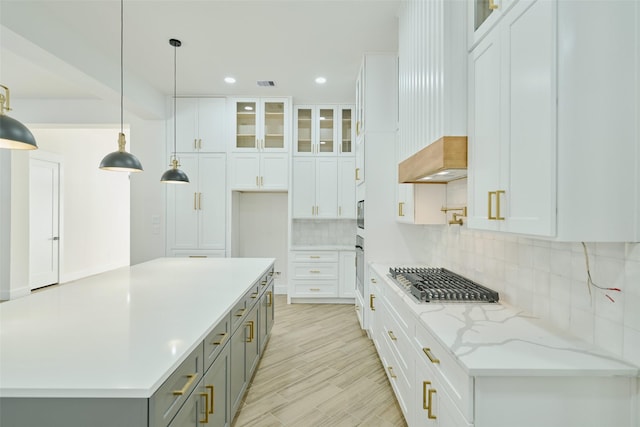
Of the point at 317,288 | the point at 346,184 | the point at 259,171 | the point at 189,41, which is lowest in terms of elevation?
the point at 317,288

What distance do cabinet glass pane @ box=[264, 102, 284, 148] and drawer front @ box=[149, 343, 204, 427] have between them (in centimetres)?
369

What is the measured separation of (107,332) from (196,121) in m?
3.76

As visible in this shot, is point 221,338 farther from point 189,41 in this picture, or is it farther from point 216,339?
point 189,41

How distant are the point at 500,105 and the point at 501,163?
9.7 inches

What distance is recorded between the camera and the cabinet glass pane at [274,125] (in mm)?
4656

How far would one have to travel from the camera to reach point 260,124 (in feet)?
15.1

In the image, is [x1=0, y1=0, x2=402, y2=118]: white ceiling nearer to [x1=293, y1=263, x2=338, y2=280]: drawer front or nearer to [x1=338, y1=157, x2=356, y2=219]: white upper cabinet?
[x1=338, y1=157, x2=356, y2=219]: white upper cabinet

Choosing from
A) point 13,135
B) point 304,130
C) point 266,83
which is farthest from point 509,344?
point 304,130

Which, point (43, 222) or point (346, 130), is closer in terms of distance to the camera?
point (346, 130)

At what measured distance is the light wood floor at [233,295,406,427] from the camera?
6.95 ft

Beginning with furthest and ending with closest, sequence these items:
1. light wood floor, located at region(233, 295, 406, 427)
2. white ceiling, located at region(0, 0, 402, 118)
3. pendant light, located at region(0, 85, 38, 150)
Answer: white ceiling, located at region(0, 0, 402, 118), light wood floor, located at region(233, 295, 406, 427), pendant light, located at region(0, 85, 38, 150)

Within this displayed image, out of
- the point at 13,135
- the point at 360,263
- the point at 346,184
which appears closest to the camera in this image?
the point at 13,135

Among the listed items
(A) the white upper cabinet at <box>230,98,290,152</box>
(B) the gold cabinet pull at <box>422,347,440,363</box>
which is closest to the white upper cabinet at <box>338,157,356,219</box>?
(A) the white upper cabinet at <box>230,98,290,152</box>

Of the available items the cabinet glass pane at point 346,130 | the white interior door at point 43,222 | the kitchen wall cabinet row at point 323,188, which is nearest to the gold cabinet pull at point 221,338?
the kitchen wall cabinet row at point 323,188
